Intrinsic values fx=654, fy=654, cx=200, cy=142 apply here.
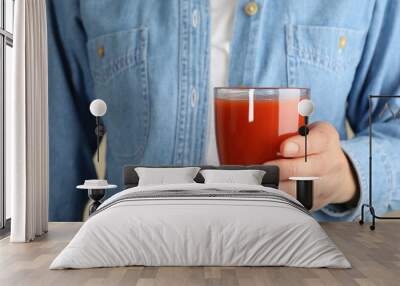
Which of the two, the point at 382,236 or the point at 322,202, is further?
the point at 322,202

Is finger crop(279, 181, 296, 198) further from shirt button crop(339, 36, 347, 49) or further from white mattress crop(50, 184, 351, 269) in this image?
white mattress crop(50, 184, 351, 269)

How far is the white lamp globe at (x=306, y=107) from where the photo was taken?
5.11 metres

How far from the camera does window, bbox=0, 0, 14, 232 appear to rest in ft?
17.0

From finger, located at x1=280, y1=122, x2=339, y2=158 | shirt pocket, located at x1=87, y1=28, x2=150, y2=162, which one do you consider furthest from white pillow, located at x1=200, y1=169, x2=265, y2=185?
shirt pocket, located at x1=87, y1=28, x2=150, y2=162

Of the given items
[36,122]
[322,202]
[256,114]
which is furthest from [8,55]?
[322,202]

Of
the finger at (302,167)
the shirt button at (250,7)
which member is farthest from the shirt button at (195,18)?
the finger at (302,167)

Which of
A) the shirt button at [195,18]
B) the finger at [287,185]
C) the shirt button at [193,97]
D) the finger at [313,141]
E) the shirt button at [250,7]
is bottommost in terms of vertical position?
the finger at [287,185]

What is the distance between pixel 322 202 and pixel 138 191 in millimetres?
1944

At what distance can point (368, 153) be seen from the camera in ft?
18.1

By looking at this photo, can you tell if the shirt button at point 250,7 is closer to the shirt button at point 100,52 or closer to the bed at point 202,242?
the shirt button at point 100,52

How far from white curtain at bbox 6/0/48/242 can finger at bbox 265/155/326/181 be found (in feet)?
6.39

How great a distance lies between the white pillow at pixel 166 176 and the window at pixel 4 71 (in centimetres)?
111

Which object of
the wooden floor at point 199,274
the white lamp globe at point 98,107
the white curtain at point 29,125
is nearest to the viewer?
the wooden floor at point 199,274

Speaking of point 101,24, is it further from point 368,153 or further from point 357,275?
point 357,275
